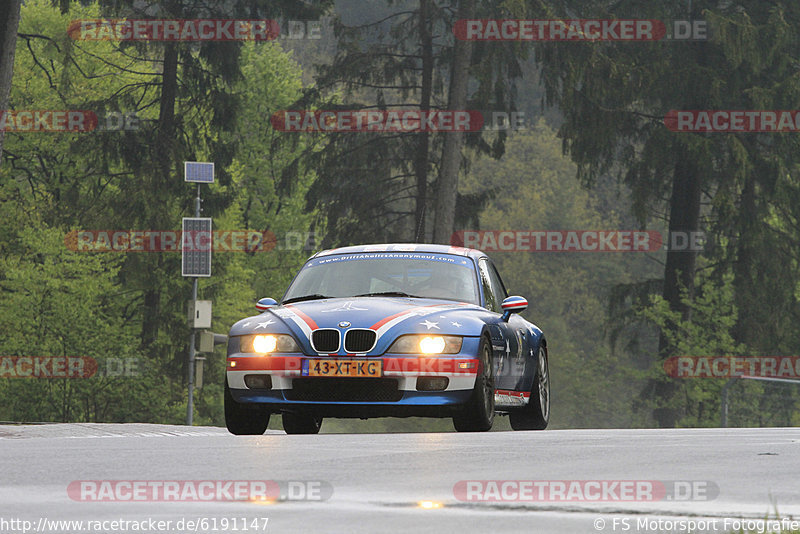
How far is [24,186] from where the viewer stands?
176 feet

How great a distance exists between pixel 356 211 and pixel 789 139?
40.9 ft

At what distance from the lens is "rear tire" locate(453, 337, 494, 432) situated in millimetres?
12594

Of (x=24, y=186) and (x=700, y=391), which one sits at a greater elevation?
(x=24, y=186)

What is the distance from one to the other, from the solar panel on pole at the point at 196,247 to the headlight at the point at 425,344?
2186 cm

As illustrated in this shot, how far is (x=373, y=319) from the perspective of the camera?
1241 cm

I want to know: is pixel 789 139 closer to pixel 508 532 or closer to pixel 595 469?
pixel 595 469

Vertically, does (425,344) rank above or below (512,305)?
below

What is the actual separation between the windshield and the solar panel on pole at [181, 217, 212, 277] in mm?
20025

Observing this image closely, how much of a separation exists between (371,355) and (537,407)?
3332 mm

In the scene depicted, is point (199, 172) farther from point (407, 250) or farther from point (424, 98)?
point (407, 250)

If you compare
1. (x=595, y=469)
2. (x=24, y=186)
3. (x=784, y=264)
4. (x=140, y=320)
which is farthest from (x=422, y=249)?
(x=24, y=186)

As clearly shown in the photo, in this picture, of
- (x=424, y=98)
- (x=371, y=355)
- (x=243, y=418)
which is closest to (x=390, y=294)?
(x=371, y=355)

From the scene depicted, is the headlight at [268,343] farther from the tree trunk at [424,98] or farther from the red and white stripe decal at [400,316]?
the tree trunk at [424,98]

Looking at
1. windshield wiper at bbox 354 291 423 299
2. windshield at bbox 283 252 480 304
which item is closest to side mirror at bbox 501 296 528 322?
windshield at bbox 283 252 480 304
